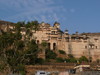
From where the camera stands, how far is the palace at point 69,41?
2798 inches

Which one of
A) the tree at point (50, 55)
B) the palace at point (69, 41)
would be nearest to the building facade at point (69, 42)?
the palace at point (69, 41)

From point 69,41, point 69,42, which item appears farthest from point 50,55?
point 69,41

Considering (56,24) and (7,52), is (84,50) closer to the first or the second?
(56,24)

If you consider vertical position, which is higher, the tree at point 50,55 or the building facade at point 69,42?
the building facade at point 69,42

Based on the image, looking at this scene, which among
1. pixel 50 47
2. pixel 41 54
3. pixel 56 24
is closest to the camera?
pixel 41 54

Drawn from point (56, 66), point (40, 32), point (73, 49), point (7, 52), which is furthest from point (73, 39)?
point (7, 52)

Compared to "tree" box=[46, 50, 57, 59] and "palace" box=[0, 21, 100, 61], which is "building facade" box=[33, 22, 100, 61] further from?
"tree" box=[46, 50, 57, 59]

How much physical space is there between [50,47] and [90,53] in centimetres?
1106

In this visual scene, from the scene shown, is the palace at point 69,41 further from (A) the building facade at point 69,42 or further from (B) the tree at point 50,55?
(B) the tree at point 50,55

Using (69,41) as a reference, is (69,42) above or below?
below

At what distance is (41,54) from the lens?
6309 centimetres

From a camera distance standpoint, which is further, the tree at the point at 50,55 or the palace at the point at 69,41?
the palace at the point at 69,41

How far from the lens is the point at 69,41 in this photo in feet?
238

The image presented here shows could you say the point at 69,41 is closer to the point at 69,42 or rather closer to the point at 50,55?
the point at 69,42
